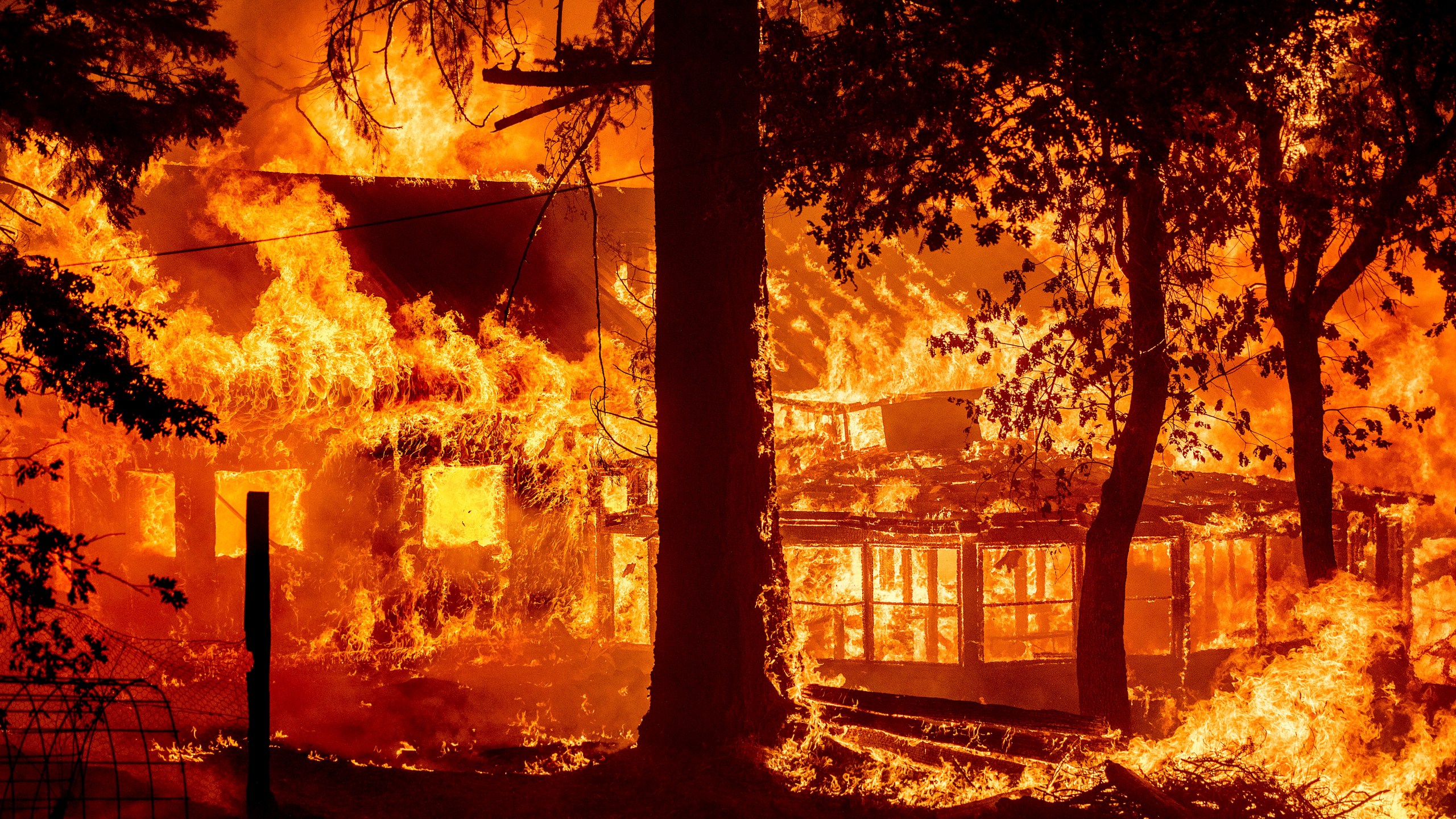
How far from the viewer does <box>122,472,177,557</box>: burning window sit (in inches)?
728

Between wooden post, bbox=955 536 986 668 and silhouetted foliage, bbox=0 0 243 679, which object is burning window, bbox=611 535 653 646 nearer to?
wooden post, bbox=955 536 986 668

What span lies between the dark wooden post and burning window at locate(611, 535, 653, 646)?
13.5m

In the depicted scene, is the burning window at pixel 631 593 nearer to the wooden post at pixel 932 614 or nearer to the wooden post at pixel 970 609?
the wooden post at pixel 932 614

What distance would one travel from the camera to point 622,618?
2070 centimetres

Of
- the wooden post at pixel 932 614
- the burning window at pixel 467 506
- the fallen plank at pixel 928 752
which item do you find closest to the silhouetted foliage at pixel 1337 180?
the fallen plank at pixel 928 752

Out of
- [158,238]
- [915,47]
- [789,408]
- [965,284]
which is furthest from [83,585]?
[965,284]

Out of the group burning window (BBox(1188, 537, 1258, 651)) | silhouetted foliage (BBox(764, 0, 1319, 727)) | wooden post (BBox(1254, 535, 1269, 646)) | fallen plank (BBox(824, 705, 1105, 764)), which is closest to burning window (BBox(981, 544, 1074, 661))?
burning window (BBox(1188, 537, 1258, 651))

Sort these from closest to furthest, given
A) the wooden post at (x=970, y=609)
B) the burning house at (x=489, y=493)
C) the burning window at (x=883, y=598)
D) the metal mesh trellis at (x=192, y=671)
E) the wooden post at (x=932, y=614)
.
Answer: the metal mesh trellis at (x=192, y=671)
the wooden post at (x=970, y=609)
the burning house at (x=489, y=493)
the burning window at (x=883, y=598)
the wooden post at (x=932, y=614)

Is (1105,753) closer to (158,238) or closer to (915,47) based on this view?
(915,47)

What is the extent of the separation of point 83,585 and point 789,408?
670 inches

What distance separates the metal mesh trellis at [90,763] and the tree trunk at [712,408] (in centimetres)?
359

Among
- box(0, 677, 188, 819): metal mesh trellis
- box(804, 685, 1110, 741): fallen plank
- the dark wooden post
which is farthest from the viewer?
box(804, 685, 1110, 741): fallen plank

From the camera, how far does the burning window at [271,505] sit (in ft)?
62.5

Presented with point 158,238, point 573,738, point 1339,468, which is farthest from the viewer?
point 1339,468
